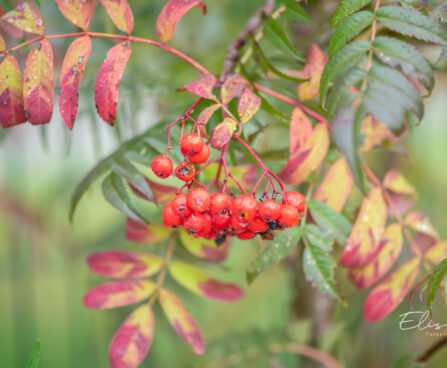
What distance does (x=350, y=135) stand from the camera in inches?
12.7

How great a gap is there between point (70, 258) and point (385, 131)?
144 centimetres

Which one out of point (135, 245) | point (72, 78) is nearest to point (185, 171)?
point (72, 78)

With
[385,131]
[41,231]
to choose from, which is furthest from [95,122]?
[41,231]

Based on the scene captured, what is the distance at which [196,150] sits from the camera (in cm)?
38

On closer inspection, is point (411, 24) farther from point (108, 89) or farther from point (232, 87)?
point (108, 89)

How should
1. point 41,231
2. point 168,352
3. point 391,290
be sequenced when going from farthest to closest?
point 168,352, point 41,231, point 391,290

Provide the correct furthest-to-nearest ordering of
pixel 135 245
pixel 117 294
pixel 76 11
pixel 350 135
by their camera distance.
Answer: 1. pixel 135 245
2. pixel 117 294
3. pixel 76 11
4. pixel 350 135

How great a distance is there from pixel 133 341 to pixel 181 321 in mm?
61

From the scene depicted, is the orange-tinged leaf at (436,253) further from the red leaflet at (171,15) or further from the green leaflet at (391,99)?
the red leaflet at (171,15)

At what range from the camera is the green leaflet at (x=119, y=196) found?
429 millimetres

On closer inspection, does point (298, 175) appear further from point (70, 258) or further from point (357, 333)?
point (70, 258)

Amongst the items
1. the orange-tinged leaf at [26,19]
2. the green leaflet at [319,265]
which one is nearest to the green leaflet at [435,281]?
the green leaflet at [319,265]

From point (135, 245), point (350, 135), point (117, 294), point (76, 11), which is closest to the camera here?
point (350, 135)

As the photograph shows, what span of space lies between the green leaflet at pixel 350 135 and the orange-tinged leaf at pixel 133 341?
0.31m
